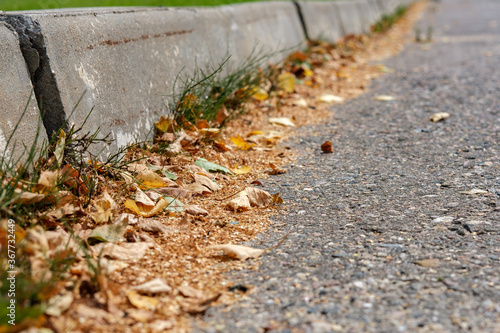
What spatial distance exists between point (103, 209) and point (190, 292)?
55cm

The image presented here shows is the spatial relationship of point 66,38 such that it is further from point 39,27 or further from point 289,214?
point 289,214

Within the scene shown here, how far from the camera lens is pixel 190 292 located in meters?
1.58

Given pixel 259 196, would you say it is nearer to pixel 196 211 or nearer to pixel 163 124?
pixel 196 211

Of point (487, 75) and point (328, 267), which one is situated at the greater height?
point (328, 267)

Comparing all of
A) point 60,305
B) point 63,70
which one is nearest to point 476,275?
point 60,305

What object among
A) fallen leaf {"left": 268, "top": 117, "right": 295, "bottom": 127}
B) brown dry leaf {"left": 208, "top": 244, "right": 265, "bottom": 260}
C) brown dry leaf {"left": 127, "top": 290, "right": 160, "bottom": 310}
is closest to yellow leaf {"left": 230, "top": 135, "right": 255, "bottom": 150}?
fallen leaf {"left": 268, "top": 117, "right": 295, "bottom": 127}

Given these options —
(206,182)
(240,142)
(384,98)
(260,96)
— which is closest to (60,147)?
(206,182)

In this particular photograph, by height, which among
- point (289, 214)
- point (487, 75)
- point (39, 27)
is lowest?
point (487, 75)

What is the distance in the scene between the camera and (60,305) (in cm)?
140

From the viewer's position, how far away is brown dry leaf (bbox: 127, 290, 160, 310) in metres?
1.49

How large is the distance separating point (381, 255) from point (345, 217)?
0.35 meters

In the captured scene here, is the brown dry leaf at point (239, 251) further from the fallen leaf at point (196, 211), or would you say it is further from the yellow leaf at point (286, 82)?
the yellow leaf at point (286, 82)

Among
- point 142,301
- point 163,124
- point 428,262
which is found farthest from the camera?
point 163,124

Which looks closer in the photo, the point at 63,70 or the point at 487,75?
the point at 63,70
